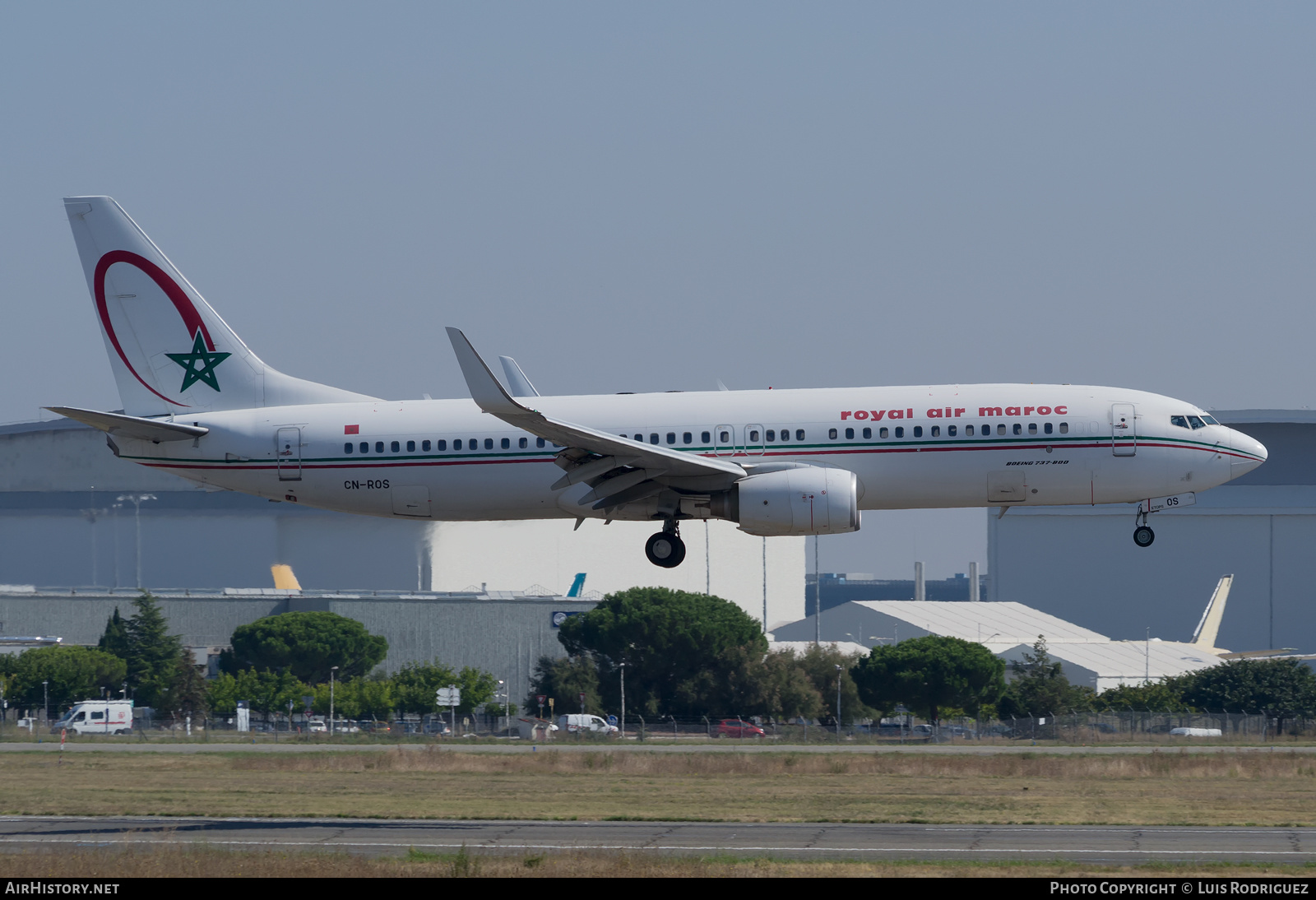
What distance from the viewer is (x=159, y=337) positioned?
44.4m

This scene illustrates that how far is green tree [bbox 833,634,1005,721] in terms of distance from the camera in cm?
10938

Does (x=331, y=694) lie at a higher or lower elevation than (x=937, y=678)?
lower

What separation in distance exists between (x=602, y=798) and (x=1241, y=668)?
248ft

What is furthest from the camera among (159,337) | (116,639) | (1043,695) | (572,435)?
(116,639)

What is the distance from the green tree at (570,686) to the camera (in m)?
115

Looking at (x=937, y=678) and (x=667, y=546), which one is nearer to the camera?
(x=667, y=546)

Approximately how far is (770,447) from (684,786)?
48.3 ft

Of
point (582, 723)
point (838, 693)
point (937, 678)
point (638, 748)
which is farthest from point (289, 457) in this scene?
point (937, 678)

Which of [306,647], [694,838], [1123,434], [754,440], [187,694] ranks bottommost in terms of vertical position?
[187,694]

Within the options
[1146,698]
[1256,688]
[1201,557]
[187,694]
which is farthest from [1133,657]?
[187,694]

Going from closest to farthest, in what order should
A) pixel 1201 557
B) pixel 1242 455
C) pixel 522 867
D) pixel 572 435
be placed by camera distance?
pixel 522 867, pixel 572 435, pixel 1242 455, pixel 1201 557

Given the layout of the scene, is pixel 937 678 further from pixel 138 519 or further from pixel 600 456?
pixel 138 519

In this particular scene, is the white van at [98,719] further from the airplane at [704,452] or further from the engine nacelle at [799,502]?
the engine nacelle at [799,502]
